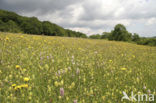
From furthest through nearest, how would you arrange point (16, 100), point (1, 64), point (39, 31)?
point (39, 31) → point (1, 64) → point (16, 100)

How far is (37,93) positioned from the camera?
2734mm

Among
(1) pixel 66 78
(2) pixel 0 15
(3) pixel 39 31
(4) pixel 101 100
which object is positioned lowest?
(4) pixel 101 100

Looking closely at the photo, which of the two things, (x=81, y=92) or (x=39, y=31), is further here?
(x=39, y=31)

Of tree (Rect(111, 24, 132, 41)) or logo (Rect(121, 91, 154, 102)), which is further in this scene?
tree (Rect(111, 24, 132, 41))

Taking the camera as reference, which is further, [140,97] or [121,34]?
[121,34]

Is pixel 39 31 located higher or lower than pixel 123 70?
higher

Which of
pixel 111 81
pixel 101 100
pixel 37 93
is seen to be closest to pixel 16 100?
pixel 37 93

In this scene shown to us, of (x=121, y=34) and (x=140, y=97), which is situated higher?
(x=121, y=34)

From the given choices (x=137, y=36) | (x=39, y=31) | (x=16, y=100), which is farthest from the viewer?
(x=39, y=31)

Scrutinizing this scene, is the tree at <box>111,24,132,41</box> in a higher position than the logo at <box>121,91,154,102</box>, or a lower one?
higher

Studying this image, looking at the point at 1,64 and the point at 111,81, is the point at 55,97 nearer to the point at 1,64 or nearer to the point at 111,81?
the point at 111,81

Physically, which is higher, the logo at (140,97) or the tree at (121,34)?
the tree at (121,34)

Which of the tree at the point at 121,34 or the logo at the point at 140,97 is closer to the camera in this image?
the logo at the point at 140,97

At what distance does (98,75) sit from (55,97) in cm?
172
